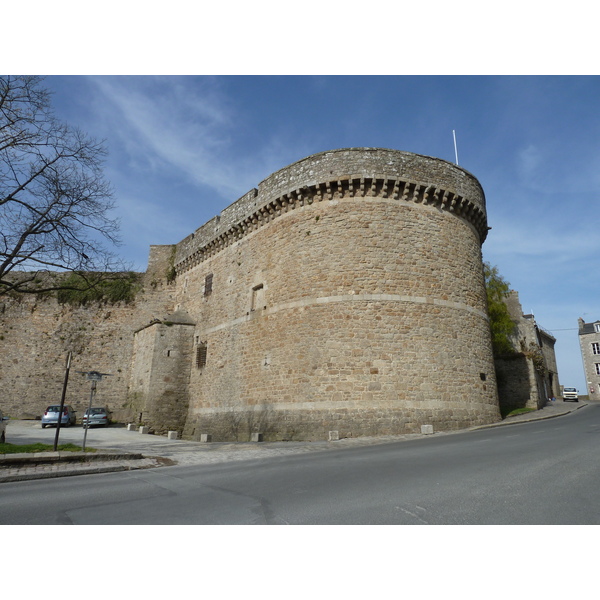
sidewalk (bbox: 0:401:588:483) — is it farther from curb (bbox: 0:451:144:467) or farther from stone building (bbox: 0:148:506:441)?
stone building (bbox: 0:148:506:441)

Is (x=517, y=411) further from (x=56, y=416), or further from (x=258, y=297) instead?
(x=56, y=416)

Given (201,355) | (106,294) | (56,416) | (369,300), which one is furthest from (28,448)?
(106,294)

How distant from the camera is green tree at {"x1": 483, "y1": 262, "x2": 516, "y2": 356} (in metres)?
25.5

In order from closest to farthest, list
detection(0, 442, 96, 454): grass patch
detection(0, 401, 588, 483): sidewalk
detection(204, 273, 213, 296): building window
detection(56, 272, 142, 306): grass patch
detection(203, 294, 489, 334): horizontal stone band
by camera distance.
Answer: detection(0, 401, 588, 483): sidewalk, detection(0, 442, 96, 454): grass patch, detection(203, 294, 489, 334): horizontal stone band, detection(204, 273, 213, 296): building window, detection(56, 272, 142, 306): grass patch

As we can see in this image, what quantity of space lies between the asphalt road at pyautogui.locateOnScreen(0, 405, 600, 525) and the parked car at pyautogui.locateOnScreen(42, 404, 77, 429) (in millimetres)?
13963

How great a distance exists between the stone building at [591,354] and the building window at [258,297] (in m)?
41.5

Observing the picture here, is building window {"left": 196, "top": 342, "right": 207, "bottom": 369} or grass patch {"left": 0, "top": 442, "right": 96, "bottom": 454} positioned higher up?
building window {"left": 196, "top": 342, "right": 207, "bottom": 369}

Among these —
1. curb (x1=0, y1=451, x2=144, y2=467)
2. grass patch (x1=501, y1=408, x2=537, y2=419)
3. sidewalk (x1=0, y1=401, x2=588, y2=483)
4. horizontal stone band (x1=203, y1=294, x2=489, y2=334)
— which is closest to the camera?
sidewalk (x1=0, y1=401, x2=588, y2=483)

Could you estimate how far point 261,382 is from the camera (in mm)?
14734

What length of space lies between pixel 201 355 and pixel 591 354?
4447 cm

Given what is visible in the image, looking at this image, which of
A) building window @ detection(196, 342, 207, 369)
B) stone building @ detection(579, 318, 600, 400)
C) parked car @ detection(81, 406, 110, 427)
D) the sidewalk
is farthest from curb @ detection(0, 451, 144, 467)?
→ stone building @ detection(579, 318, 600, 400)

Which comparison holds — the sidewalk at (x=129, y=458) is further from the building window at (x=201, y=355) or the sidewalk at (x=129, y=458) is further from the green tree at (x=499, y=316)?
the green tree at (x=499, y=316)

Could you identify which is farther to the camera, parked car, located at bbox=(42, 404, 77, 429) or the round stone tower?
parked car, located at bbox=(42, 404, 77, 429)

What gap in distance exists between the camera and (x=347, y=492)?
520 cm
